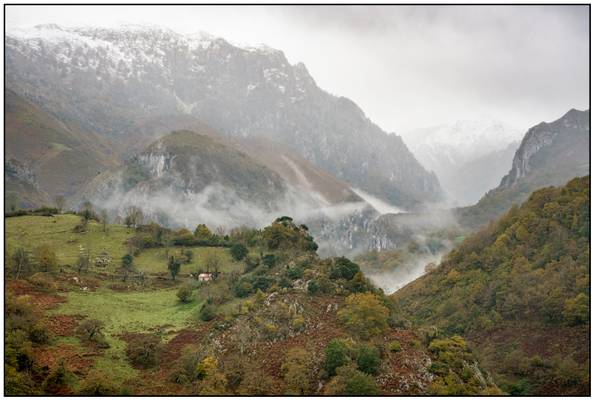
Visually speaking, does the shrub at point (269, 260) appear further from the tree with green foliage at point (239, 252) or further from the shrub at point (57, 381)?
the shrub at point (57, 381)

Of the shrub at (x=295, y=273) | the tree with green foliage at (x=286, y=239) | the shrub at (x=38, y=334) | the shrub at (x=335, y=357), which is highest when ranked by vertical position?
the tree with green foliage at (x=286, y=239)

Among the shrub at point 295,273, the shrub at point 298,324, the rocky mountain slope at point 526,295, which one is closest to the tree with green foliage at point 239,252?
the shrub at point 295,273

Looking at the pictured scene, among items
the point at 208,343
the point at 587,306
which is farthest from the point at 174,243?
the point at 587,306

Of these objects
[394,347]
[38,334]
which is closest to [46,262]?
[38,334]

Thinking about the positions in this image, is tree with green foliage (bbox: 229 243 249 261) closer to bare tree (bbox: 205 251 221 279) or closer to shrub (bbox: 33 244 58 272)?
bare tree (bbox: 205 251 221 279)

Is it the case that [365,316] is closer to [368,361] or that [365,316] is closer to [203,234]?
[368,361]

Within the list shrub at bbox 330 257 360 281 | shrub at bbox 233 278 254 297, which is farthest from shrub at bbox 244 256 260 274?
shrub at bbox 330 257 360 281
